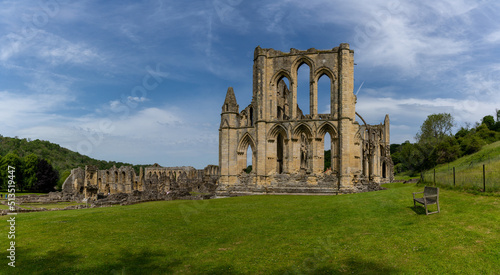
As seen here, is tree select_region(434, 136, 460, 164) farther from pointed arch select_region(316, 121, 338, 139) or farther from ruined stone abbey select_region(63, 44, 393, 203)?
pointed arch select_region(316, 121, 338, 139)

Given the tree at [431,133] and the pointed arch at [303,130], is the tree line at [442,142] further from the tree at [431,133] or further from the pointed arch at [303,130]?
the pointed arch at [303,130]

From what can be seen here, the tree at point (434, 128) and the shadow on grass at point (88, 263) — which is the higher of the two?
the tree at point (434, 128)

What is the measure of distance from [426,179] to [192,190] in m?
28.7

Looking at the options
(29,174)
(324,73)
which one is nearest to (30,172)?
(29,174)

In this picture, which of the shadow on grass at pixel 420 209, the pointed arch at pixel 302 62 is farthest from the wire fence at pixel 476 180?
the pointed arch at pixel 302 62

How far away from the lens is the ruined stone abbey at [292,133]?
85.8ft

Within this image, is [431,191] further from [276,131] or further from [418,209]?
[276,131]

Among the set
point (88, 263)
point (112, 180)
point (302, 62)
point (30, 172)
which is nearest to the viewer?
point (88, 263)

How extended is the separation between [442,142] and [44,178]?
230ft

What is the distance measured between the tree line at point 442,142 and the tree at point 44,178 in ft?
223

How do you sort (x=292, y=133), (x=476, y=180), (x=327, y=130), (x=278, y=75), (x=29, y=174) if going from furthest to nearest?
1. (x=29, y=174)
2. (x=278, y=75)
3. (x=292, y=133)
4. (x=327, y=130)
5. (x=476, y=180)

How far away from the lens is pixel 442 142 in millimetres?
53000

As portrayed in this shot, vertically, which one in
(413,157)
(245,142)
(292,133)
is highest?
(292,133)

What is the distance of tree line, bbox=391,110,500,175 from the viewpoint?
49.8 m
